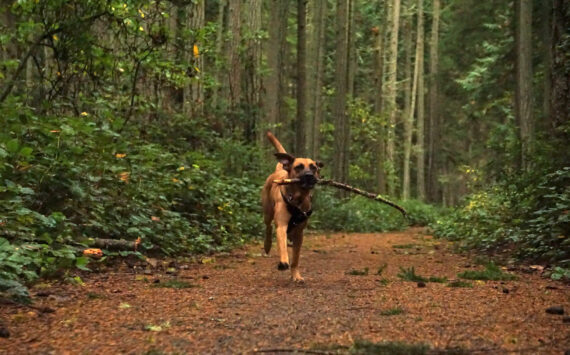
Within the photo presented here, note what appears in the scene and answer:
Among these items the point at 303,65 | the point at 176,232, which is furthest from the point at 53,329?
the point at 303,65

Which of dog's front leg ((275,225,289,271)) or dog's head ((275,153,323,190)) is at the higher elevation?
dog's head ((275,153,323,190))

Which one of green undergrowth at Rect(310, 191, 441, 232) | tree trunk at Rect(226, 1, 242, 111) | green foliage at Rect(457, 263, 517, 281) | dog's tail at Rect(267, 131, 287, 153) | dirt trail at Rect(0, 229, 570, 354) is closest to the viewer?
dirt trail at Rect(0, 229, 570, 354)

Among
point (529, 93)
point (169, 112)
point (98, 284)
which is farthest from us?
point (529, 93)

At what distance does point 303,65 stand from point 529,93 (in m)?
7.60

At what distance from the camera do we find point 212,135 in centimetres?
1386

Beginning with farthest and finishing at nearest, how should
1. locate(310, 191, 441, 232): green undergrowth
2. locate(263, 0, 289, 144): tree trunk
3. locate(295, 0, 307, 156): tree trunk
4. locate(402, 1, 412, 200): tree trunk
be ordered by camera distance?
locate(402, 1, 412, 200): tree trunk → locate(263, 0, 289, 144): tree trunk → locate(310, 191, 441, 232): green undergrowth → locate(295, 0, 307, 156): tree trunk

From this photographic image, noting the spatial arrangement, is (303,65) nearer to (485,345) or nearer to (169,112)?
(169,112)

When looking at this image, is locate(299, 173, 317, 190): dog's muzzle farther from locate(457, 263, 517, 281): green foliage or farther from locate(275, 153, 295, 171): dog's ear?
locate(457, 263, 517, 281): green foliage

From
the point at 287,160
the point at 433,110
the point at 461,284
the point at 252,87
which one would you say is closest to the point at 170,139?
the point at 252,87

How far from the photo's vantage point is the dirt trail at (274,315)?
3035mm

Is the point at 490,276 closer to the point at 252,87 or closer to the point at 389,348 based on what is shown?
the point at 389,348

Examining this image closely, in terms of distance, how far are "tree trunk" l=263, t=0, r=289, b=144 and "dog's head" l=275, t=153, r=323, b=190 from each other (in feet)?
32.5

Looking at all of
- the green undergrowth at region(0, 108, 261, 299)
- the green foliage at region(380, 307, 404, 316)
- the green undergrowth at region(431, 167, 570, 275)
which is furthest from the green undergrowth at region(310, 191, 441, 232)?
the green foliage at region(380, 307, 404, 316)

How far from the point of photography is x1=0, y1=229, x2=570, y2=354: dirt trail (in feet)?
9.96
